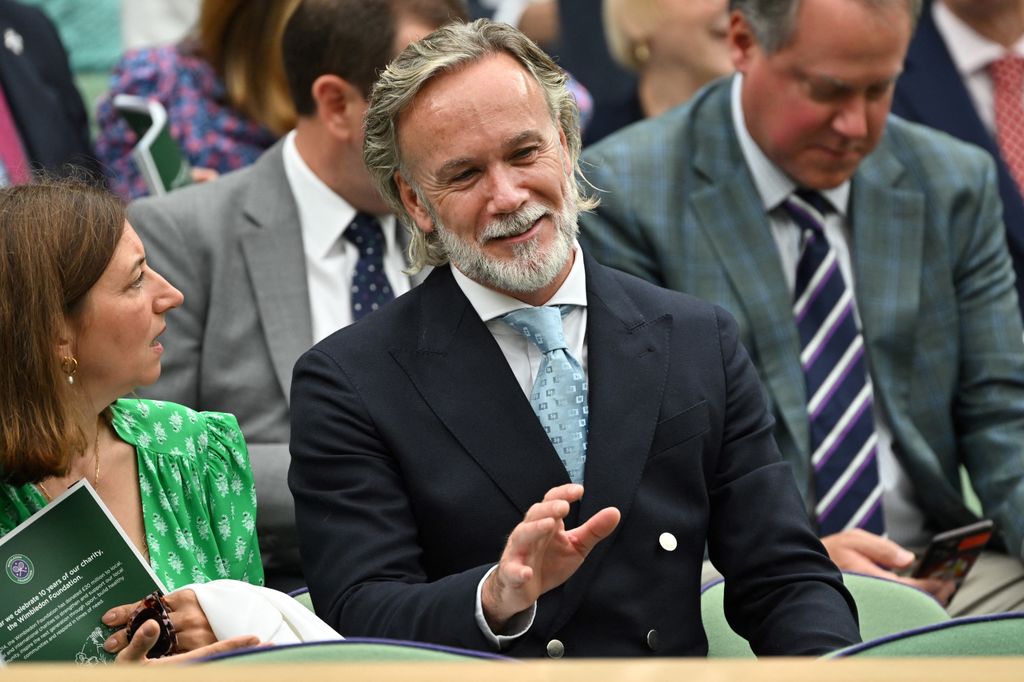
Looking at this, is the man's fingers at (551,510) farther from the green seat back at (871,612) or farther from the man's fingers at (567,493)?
the green seat back at (871,612)

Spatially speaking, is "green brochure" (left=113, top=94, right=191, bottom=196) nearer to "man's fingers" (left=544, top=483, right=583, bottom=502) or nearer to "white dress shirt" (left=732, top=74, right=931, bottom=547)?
"white dress shirt" (left=732, top=74, right=931, bottom=547)

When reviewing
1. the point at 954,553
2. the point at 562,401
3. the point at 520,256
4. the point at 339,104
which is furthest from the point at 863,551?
the point at 339,104

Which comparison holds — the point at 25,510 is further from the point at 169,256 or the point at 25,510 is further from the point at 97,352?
the point at 169,256

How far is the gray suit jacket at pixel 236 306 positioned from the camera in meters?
3.04

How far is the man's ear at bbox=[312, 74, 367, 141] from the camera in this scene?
3.21m

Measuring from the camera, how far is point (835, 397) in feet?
10.5

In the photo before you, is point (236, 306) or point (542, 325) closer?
point (542, 325)

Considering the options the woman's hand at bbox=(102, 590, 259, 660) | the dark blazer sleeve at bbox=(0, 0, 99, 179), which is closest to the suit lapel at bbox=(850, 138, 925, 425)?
the woman's hand at bbox=(102, 590, 259, 660)

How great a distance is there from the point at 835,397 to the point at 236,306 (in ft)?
3.94

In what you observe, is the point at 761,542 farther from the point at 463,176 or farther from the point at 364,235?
the point at 364,235

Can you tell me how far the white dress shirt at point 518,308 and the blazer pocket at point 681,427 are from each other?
143 millimetres

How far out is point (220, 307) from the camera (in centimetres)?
310

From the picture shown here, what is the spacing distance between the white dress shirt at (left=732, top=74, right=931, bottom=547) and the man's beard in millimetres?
1058

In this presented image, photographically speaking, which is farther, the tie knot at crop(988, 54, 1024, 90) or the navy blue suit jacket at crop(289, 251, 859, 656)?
the tie knot at crop(988, 54, 1024, 90)
